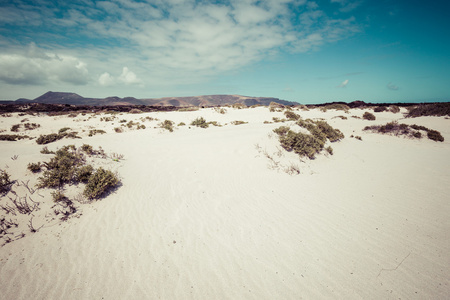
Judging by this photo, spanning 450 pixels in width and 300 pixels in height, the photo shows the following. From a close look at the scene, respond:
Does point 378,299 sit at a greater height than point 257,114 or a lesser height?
lesser

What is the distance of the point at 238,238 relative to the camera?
3.62 meters

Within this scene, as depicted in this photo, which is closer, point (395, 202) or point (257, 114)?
point (395, 202)

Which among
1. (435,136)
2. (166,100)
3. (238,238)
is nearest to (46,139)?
(238,238)

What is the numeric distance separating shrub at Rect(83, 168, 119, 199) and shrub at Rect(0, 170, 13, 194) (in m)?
1.72

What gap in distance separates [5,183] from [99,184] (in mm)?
2118

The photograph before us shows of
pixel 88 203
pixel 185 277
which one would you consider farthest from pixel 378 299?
pixel 88 203

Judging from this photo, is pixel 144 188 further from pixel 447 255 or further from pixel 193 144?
pixel 447 255

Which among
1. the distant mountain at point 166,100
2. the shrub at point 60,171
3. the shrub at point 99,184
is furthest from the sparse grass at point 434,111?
the distant mountain at point 166,100

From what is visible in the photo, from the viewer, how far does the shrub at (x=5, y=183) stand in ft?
13.6

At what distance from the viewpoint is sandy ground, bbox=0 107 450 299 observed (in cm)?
275

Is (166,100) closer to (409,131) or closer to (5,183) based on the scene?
(409,131)

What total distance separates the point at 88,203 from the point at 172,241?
2.74 meters

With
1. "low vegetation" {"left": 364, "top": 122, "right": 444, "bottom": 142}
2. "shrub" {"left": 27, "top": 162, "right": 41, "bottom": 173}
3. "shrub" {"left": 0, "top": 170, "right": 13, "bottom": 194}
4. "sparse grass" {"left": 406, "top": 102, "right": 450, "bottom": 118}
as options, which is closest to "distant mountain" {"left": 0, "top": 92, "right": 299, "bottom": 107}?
"sparse grass" {"left": 406, "top": 102, "right": 450, "bottom": 118}

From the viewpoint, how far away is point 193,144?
915cm
